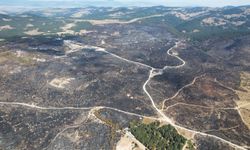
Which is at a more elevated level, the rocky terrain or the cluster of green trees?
the cluster of green trees

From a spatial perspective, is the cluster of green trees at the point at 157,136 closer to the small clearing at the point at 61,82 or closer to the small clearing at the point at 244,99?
the small clearing at the point at 244,99

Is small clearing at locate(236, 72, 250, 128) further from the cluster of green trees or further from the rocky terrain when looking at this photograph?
the cluster of green trees

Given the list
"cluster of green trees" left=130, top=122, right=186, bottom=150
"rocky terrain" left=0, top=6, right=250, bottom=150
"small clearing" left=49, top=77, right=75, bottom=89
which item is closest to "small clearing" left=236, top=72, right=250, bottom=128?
"rocky terrain" left=0, top=6, right=250, bottom=150

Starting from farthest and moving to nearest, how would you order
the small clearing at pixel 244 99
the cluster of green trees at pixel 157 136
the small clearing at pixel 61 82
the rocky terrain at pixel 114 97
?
the small clearing at pixel 61 82, the small clearing at pixel 244 99, the rocky terrain at pixel 114 97, the cluster of green trees at pixel 157 136

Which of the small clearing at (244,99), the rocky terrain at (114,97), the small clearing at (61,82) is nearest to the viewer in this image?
the rocky terrain at (114,97)

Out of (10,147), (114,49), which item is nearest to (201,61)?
(114,49)

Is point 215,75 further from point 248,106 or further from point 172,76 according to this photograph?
point 248,106

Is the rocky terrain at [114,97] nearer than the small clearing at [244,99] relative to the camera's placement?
Yes

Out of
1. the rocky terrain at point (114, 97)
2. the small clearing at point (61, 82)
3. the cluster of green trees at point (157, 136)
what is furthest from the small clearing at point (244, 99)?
the small clearing at point (61, 82)
